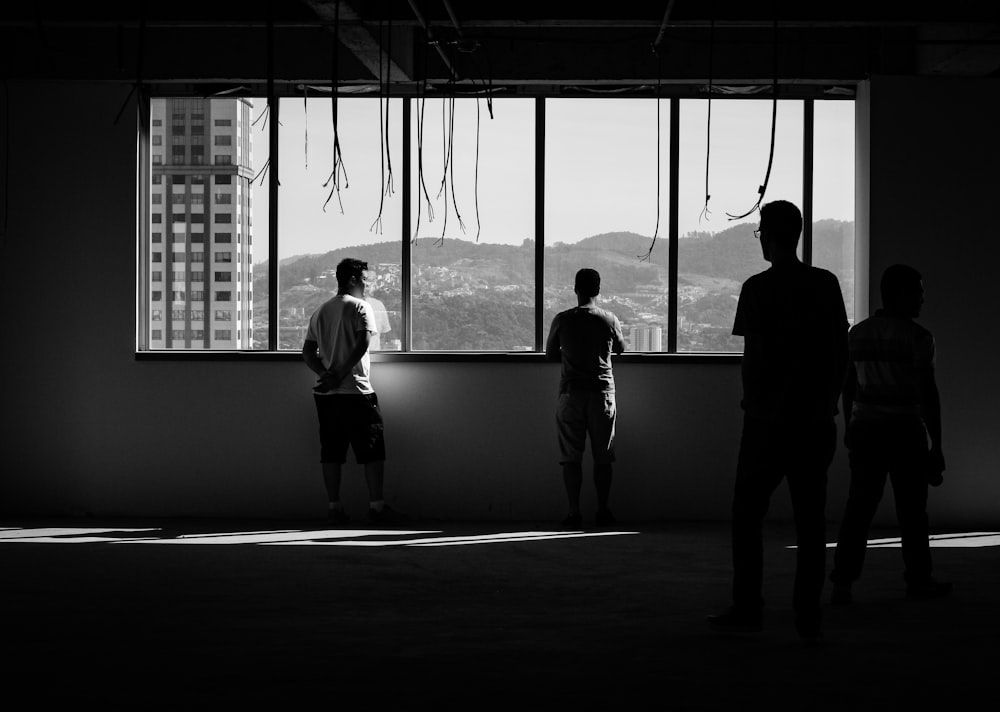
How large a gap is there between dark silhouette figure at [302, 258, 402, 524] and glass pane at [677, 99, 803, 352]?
2.09m

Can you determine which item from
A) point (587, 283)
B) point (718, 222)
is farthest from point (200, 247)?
A: point (718, 222)

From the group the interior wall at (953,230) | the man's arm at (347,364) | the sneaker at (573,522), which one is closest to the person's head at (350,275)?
the man's arm at (347,364)

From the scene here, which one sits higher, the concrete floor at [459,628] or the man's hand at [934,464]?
the man's hand at [934,464]

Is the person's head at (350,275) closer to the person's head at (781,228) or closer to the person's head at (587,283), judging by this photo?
the person's head at (587,283)

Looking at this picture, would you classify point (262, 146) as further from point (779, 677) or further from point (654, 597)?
point (779, 677)

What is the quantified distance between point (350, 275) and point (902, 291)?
3.71 metres

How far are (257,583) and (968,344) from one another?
4.69 meters

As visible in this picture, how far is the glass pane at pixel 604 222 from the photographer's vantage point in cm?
771

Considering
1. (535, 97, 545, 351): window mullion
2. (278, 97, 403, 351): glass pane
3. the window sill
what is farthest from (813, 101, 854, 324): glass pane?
(278, 97, 403, 351): glass pane

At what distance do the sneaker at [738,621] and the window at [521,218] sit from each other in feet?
11.7

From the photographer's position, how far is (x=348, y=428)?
729 cm

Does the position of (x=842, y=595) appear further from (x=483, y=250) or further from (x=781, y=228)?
(x=483, y=250)

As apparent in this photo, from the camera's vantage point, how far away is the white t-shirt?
727 centimetres

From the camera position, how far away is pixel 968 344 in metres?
7.36
